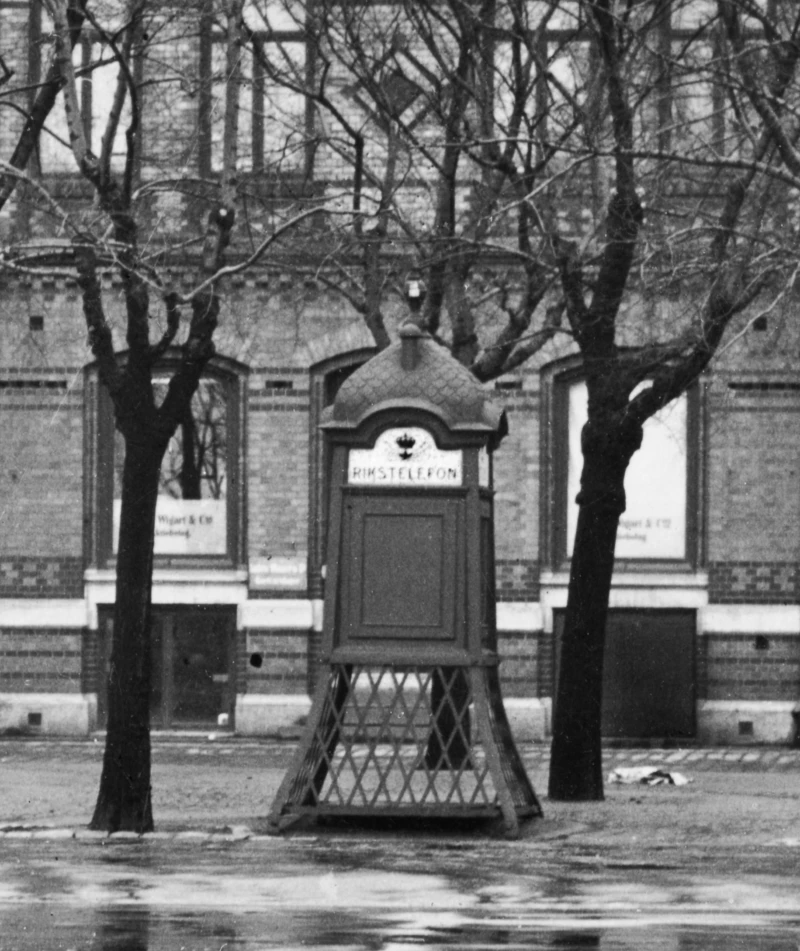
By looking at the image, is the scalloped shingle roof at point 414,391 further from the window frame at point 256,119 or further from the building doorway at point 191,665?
the building doorway at point 191,665

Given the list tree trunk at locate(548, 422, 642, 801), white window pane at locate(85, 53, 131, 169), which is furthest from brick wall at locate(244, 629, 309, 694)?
tree trunk at locate(548, 422, 642, 801)

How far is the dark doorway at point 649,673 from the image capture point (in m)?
24.3

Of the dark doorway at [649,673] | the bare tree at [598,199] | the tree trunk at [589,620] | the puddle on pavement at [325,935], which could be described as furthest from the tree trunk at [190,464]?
the puddle on pavement at [325,935]

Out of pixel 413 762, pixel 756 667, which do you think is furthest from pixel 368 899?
pixel 756 667

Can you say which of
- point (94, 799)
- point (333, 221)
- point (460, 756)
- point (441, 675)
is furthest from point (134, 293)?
point (333, 221)

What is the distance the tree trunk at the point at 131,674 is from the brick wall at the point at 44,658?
30.5 ft

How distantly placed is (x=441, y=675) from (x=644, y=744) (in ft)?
32.4

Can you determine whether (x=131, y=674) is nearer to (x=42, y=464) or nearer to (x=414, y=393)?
(x=414, y=393)

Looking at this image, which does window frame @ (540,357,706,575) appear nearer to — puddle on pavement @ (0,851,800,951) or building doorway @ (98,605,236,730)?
building doorway @ (98,605,236,730)

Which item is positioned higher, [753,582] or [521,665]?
[753,582]

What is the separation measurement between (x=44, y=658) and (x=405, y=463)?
1050 centimetres

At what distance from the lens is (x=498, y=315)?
23578mm

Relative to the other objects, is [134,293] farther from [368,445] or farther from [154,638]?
[154,638]

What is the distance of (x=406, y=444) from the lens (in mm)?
14875
